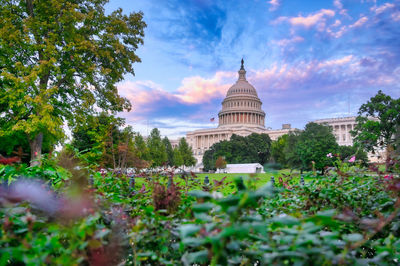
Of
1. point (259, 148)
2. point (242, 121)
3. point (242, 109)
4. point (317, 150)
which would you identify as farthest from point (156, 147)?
point (242, 109)

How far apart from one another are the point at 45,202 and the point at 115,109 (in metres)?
17.1

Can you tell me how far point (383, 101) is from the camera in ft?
120

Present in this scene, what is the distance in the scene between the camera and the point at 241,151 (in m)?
60.6

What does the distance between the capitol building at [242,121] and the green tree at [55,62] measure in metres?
70.2

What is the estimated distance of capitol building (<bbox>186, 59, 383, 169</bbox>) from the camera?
85394 mm

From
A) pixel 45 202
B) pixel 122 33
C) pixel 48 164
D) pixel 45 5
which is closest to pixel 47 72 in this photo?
pixel 45 5

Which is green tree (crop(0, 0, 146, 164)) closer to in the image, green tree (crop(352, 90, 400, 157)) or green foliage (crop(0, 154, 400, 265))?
green foliage (crop(0, 154, 400, 265))

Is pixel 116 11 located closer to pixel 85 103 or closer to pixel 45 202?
pixel 85 103

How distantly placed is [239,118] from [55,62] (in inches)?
3142

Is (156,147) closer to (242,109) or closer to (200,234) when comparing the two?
(242,109)

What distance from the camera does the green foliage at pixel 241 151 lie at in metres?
59.9

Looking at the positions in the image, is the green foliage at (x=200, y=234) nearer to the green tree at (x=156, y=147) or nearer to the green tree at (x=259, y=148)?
the green tree at (x=156, y=147)

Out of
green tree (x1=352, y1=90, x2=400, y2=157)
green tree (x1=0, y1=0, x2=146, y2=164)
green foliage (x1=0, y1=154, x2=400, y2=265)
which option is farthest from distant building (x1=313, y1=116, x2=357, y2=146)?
green foliage (x1=0, y1=154, x2=400, y2=265)

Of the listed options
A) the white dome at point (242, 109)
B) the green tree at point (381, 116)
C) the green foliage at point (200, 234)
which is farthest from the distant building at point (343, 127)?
the green foliage at point (200, 234)
